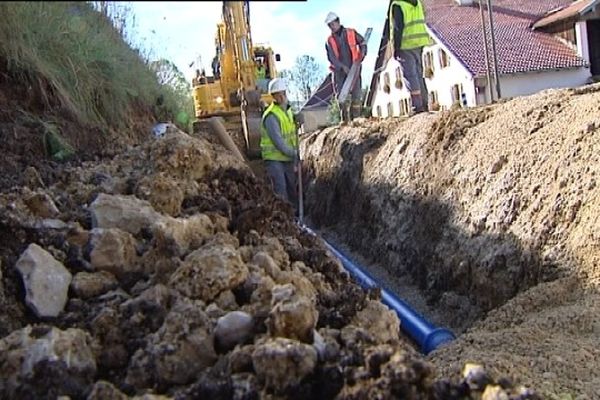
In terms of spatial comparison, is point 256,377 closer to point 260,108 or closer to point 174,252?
point 174,252

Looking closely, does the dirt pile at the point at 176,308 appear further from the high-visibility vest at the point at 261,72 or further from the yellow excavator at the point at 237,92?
the high-visibility vest at the point at 261,72

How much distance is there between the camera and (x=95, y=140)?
5.39 m

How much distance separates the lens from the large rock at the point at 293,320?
94.2 inches

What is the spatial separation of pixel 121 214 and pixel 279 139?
5848 mm

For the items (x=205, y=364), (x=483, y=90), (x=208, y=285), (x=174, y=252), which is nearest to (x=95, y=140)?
(x=174, y=252)

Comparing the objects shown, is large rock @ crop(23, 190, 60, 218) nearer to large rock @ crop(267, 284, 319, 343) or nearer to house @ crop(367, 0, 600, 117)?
large rock @ crop(267, 284, 319, 343)

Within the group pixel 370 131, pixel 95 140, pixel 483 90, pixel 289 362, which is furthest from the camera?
pixel 483 90

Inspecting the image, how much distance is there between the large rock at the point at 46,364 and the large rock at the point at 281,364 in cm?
63

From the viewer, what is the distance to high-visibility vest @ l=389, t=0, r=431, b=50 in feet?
30.8

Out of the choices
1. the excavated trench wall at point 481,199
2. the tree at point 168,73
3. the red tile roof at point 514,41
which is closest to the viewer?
the excavated trench wall at point 481,199

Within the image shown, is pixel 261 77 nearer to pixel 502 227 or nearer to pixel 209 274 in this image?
pixel 502 227

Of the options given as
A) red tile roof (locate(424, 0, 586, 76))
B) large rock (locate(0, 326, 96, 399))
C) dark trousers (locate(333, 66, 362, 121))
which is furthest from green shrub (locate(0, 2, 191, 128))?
red tile roof (locate(424, 0, 586, 76))

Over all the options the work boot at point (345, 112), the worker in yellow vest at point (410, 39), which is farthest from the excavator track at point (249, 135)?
the worker in yellow vest at point (410, 39)

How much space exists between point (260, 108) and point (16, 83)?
21.2ft
